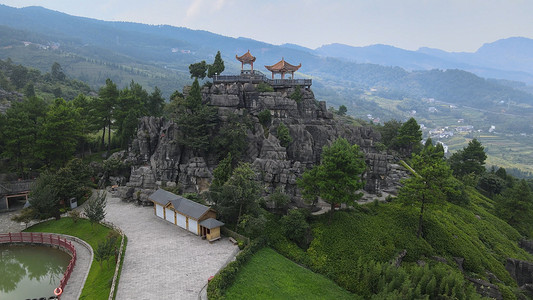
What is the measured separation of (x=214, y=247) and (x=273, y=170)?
11862mm

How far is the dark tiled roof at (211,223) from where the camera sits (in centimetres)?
2615

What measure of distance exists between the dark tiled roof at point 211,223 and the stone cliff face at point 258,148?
9006 millimetres

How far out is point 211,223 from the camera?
26.5 meters

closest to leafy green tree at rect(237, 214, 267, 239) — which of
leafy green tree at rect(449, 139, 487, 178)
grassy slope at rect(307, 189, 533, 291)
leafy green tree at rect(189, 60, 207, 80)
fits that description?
grassy slope at rect(307, 189, 533, 291)

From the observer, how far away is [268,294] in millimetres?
20656

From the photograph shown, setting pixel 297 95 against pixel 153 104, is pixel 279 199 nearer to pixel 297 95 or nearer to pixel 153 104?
pixel 297 95

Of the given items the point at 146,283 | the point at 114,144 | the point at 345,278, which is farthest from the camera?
the point at 114,144

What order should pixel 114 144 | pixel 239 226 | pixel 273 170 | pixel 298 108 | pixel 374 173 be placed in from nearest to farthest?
pixel 239 226, pixel 273 170, pixel 374 173, pixel 298 108, pixel 114 144

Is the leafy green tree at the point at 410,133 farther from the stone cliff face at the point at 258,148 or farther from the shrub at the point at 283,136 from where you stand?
the shrub at the point at 283,136

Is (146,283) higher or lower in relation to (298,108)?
lower

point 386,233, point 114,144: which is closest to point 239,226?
point 386,233

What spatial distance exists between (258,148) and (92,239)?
66.9 feet

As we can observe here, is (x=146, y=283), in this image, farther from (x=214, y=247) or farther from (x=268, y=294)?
(x=268, y=294)

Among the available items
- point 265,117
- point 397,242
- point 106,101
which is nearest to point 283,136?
point 265,117
